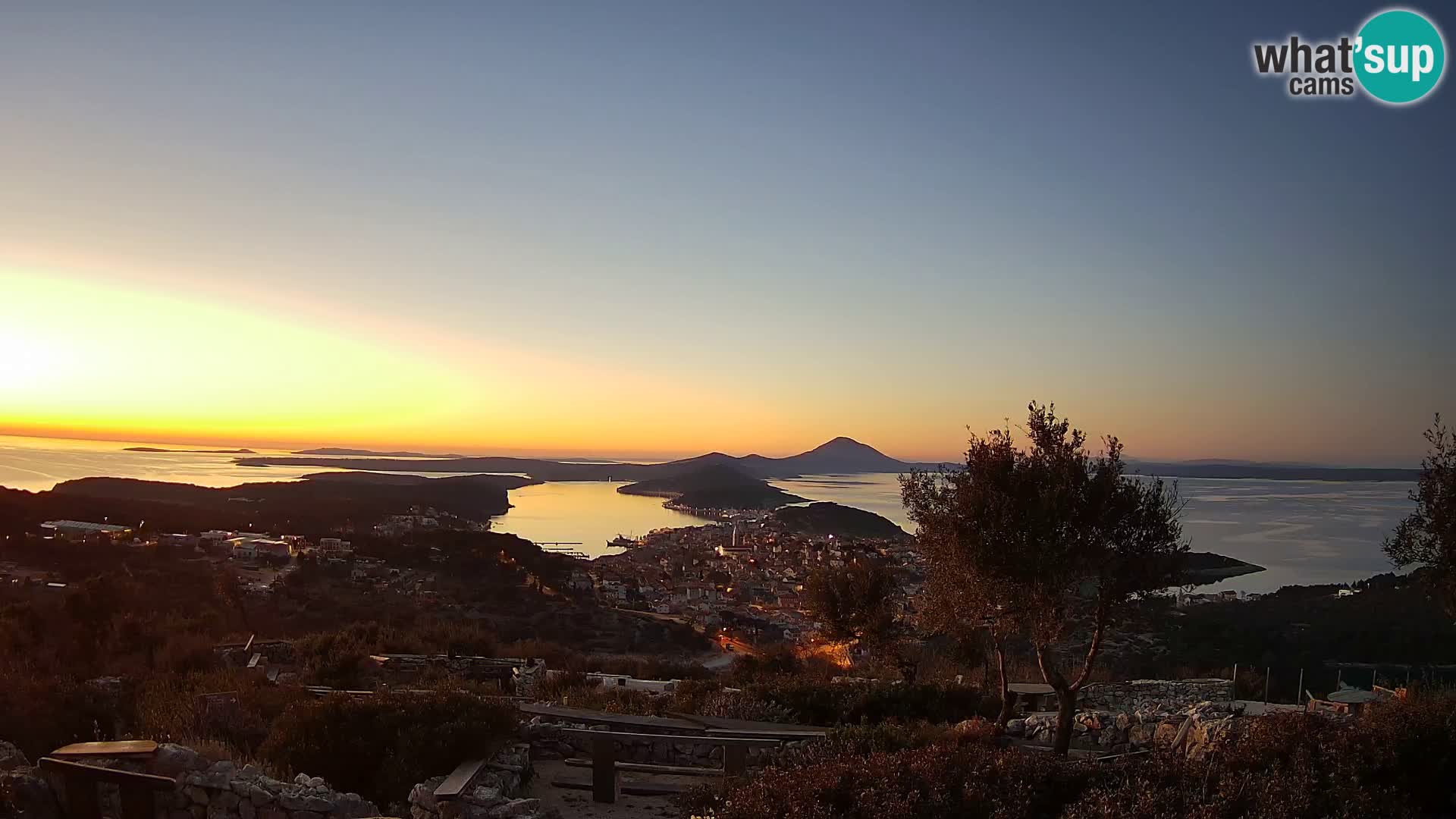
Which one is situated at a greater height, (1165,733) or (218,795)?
(218,795)

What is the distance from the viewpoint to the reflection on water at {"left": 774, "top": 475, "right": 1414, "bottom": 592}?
3441 centimetres

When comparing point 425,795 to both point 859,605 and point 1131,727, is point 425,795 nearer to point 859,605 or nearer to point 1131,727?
point 1131,727

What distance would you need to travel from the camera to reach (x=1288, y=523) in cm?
5738

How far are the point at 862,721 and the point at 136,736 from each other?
7453mm

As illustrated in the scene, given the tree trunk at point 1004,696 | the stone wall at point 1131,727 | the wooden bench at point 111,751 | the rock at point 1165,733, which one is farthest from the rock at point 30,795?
the rock at point 1165,733

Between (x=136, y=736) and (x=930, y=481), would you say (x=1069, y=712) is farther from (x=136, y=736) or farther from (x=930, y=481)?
(x=136, y=736)

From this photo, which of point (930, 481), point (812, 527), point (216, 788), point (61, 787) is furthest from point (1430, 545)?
point (812, 527)

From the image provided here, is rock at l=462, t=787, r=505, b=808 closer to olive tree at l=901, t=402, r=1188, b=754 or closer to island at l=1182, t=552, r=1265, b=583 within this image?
olive tree at l=901, t=402, r=1188, b=754

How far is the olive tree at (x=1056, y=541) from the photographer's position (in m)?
7.74

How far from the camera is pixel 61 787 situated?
5.98 meters

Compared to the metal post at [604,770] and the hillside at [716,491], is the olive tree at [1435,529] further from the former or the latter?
the hillside at [716,491]

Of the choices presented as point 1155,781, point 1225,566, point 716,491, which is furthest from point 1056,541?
point 716,491

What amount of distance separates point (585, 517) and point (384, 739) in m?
70.8

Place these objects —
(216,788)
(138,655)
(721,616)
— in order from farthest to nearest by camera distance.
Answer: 1. (721,616)
2. (138,655)
3. (216,788)
